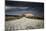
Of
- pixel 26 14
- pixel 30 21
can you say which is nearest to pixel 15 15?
pixel 26 14

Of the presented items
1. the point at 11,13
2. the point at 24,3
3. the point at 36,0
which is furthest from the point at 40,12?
the point at 11,13

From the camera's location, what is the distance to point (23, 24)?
1.48 meters

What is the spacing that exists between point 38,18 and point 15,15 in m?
0.50

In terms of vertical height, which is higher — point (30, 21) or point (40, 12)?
point (40, 12)

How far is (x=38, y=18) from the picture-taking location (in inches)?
60.2

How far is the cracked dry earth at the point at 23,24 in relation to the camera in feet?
4.72

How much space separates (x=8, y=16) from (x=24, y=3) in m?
0.43

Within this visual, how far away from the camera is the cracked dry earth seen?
144cm
